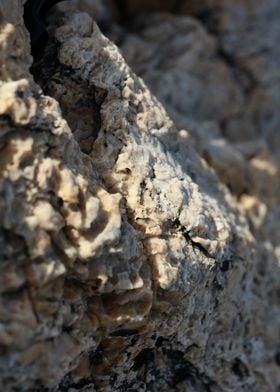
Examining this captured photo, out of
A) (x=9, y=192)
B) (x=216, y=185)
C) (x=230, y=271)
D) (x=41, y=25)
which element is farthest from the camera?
(x=216, y=185)

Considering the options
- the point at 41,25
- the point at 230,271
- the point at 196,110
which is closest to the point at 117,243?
the point at 230,271

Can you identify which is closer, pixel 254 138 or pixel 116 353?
pixel 116 353

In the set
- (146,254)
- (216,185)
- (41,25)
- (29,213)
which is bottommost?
(216,185)

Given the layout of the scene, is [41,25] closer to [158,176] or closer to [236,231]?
[158,176]

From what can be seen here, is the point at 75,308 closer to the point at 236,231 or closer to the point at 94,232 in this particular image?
the point at 94,232

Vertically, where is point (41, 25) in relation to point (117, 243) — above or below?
above

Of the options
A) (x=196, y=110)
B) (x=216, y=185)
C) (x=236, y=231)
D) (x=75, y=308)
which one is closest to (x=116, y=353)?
(x=75, y=308)

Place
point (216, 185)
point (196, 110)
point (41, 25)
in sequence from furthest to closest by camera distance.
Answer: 1. point (196, 110)
2. point (216, 185)
3. point (41, 25)
